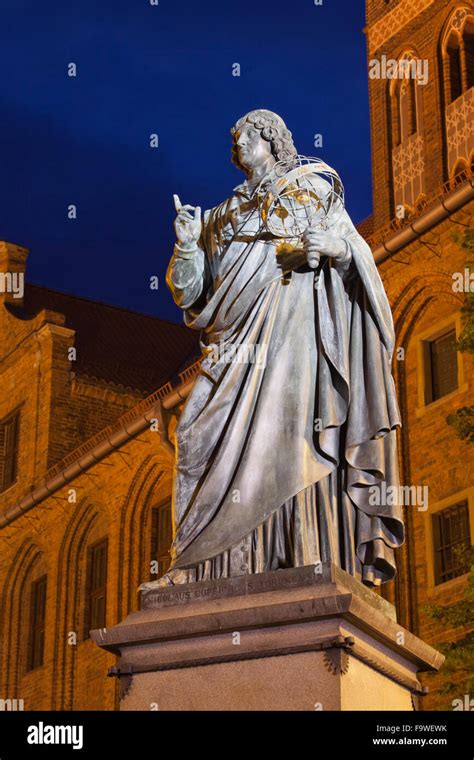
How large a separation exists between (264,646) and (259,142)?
271 centimetres

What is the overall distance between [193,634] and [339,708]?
73cm

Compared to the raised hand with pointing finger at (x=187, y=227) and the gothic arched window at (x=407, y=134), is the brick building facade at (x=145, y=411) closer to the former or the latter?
the gothic arched window at (x=407, y=134)

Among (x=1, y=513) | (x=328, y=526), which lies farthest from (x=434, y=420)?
(x=328, y=526)

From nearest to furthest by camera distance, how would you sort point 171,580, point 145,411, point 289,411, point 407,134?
point 171,580 → point 289,411 → point 145,411 → point 407,134

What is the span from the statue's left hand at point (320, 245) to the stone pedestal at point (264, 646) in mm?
1512

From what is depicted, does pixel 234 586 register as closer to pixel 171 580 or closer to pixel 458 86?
pixel 171 580

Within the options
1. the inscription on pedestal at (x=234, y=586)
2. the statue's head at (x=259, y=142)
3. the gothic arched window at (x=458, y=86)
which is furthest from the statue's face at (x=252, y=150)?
the gothic arched window at (x=458, y=86)

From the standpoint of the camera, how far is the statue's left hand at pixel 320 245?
6566mm

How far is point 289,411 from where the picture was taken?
650 centimetres

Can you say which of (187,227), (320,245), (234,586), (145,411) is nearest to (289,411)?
(320,245)

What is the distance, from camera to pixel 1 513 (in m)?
36.8

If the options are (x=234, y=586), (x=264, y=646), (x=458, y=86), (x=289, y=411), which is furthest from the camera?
(x=458, y=86)

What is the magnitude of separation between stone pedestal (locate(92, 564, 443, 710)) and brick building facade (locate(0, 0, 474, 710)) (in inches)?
674
